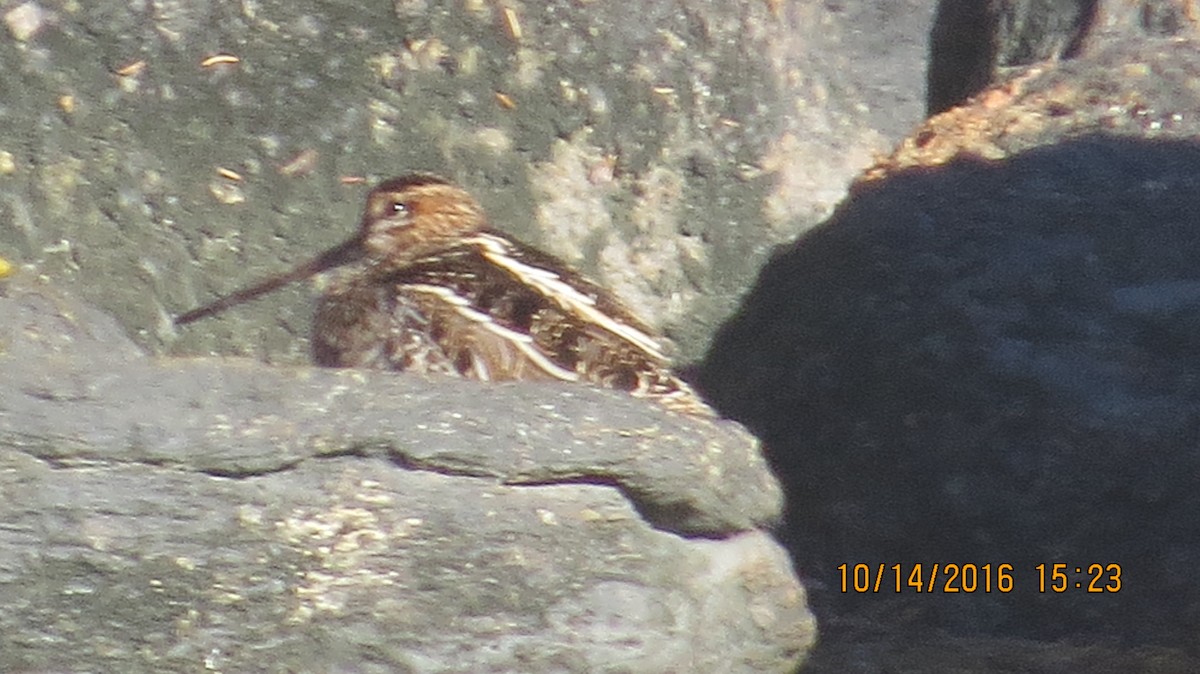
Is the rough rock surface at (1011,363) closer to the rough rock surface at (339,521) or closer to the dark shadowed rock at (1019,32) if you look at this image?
the dark shadowed rock at (1019,32)

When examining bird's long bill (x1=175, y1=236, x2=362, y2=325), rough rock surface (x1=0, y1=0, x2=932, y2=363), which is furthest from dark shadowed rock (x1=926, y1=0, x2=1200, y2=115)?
bird's long bill (x1=175, y1=236, x2=362, y2=325)

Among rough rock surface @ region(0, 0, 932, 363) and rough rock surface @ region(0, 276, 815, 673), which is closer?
rough rock surface @ region(0, 276, 815, 673)

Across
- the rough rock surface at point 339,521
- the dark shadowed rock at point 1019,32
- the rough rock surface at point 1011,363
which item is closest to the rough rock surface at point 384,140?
the rough rock surface at point 1011,363

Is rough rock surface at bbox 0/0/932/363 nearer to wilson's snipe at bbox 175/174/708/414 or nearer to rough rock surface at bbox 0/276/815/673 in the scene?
wilson's snipe at bbox 175/174/708/414

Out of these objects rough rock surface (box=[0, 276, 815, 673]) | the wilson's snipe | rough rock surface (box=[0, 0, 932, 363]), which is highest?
rough rock surface (box=[0, 0, 932, 363])


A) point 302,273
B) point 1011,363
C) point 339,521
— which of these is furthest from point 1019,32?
point 339,521

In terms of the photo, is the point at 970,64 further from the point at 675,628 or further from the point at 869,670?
the point at 675,628

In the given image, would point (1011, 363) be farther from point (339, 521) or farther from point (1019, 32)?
point (339, 521)

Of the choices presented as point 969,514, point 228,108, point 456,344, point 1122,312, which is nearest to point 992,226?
point 1122,312
